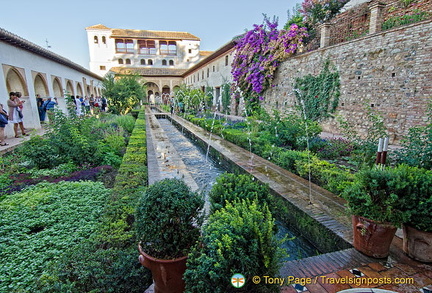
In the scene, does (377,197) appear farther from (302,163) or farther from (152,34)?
(152,34)

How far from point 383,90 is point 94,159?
8540mm

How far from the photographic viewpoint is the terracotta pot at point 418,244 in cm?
190

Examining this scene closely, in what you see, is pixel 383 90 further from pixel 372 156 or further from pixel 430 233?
pixel 430 233

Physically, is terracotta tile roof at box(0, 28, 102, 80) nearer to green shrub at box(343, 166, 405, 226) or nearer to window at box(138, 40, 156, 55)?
green shrub at box(343, 166, 405, 226)

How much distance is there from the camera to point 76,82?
18.3m

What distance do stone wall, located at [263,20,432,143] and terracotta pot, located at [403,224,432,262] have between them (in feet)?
15.1

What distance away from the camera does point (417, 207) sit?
6.09 feet

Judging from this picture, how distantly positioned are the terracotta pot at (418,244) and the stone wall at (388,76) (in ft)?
15.1

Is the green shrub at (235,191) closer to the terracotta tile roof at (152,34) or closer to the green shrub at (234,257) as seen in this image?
the green shrub at (234,257)

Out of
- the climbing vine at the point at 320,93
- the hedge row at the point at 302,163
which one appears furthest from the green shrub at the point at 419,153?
the climbing vine at the point at 320,93

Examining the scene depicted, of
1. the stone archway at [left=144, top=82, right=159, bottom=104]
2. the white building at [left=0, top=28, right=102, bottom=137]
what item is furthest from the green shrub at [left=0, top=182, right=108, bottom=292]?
the stone archway at [left=144, top=82, right=159, bottom=104]

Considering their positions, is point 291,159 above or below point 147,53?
below

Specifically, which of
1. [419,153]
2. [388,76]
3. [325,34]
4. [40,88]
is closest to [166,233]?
[419,153]

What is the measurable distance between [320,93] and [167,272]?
9872mm
